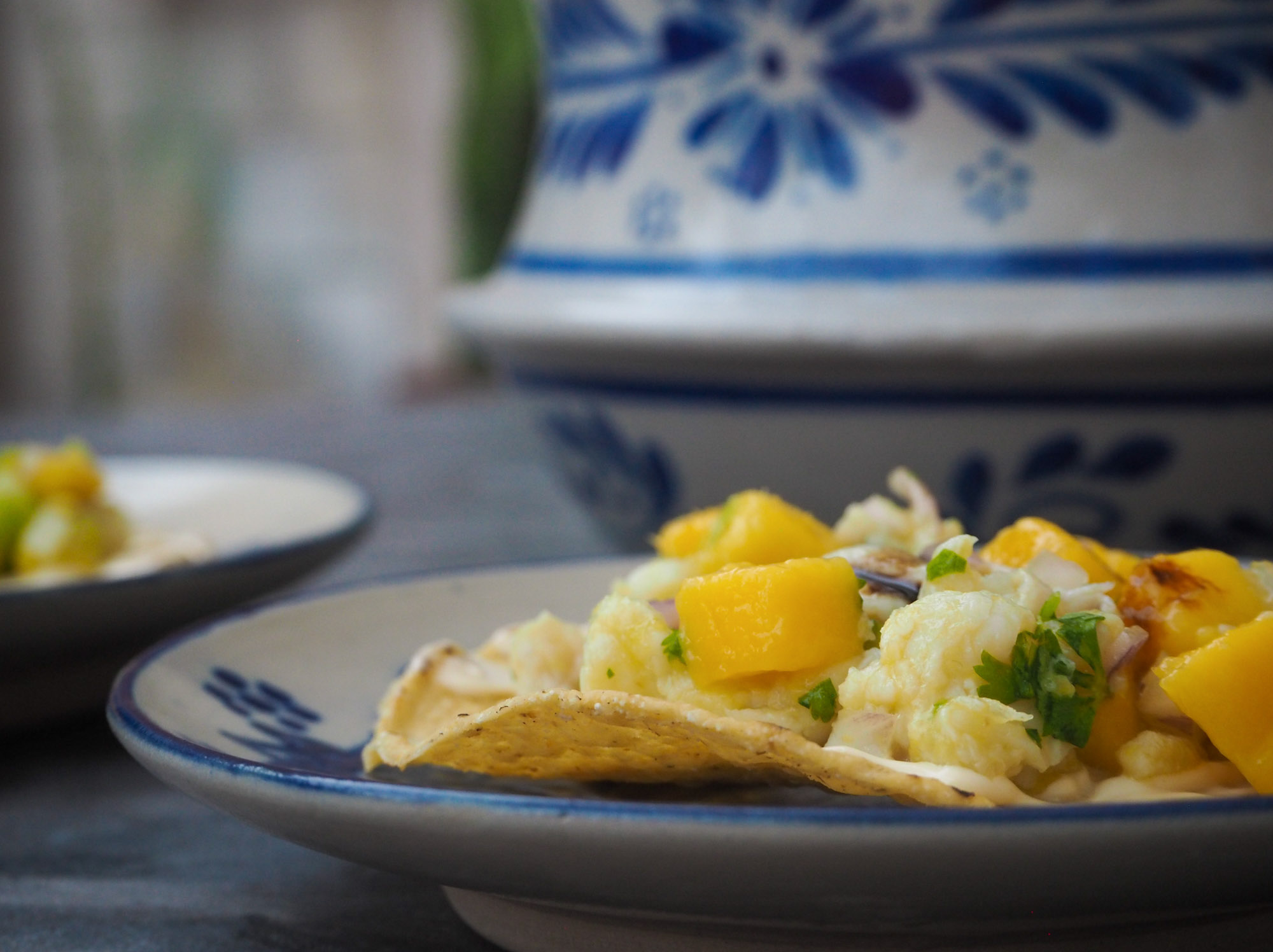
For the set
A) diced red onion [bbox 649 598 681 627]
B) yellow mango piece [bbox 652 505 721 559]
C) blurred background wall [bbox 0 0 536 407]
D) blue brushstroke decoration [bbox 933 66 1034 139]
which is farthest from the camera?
blurred background wall [bbox 0 0 536 407]

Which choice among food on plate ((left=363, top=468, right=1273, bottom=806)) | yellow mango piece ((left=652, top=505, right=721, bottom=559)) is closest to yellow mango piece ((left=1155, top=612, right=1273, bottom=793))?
food on plate ((left=363, top=468, right=1273, bottom=806))

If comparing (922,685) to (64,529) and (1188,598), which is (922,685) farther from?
(64,529)

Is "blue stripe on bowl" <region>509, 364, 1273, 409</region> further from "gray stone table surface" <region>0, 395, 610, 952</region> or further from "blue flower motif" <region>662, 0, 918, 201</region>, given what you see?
"gray stone table surface" <region>0, 395, 610, 952</region>

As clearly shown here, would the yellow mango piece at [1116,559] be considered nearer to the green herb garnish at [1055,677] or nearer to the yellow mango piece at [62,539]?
the green herb garnish at [1055,677]

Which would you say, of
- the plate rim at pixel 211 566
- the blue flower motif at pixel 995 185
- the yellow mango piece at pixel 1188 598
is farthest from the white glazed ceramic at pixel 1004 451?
the yellow mango piece at pixel 1188 598

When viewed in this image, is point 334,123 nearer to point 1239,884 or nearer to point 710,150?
point 710,150
